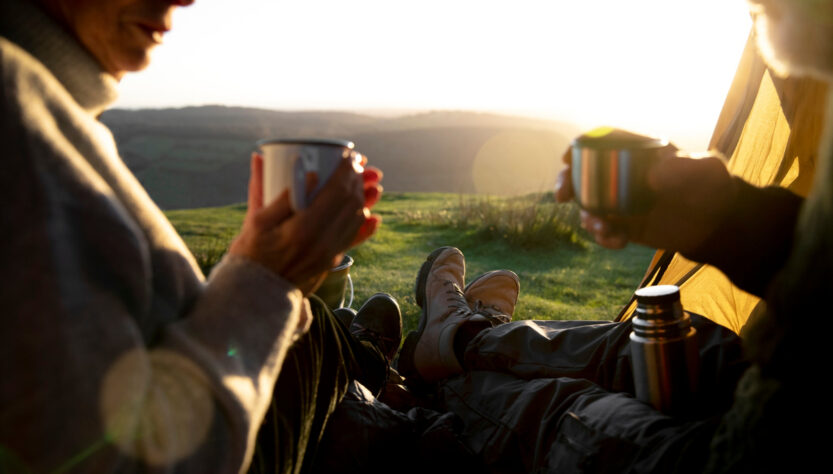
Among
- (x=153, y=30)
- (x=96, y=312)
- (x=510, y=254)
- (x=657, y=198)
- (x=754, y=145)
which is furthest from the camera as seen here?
(x=510, y=254)

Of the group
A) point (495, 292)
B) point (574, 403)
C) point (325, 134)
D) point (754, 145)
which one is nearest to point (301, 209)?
point (574, 403)

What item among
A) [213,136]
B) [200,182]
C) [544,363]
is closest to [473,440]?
[544,363]

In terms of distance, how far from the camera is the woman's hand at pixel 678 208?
1.32m

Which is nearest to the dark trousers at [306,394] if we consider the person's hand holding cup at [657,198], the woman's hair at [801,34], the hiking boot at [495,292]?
the person's hand holding cup at [657,198]

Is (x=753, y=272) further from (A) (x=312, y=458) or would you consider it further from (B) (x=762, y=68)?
(B) (x=762, y=68)

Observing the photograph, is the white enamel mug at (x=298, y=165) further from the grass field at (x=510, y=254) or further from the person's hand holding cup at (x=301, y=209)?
the grass field at (x=510, y=254)

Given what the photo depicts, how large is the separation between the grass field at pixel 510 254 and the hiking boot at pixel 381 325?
0.87 metres

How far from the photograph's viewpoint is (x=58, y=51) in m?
0.96

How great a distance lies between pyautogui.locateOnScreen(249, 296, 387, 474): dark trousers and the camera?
126cm

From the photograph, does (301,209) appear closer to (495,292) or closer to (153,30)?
(153,30)

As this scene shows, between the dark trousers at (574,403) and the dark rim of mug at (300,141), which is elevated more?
the dark rim of mug at (300,141)

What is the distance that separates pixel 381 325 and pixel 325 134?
17.5 metres

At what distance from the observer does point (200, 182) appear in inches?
1091

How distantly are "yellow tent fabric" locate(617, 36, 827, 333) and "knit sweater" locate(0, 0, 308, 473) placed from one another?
1.70 metres
